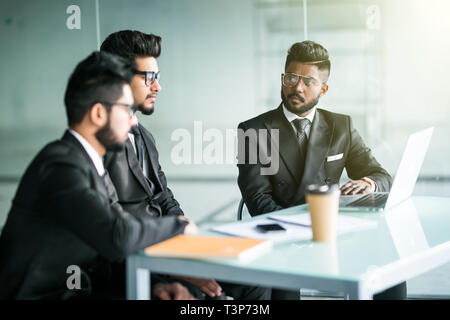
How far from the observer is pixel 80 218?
143 centimetres

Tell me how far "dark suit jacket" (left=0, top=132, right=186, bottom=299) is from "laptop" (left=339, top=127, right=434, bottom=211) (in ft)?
2.58

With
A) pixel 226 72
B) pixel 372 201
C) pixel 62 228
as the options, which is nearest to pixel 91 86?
pixel 62 228

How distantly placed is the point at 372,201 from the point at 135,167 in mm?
966

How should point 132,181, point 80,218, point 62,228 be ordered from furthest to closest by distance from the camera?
point 132,181
point 62,228
point 80,218

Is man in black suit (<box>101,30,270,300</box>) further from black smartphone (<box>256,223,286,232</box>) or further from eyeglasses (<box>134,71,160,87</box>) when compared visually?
black smartphone (<box>256,223,286,232</box>)

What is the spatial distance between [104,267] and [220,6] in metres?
2.56

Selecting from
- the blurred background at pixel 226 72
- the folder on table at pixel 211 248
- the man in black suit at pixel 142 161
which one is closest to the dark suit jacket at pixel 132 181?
the man in black suit at pixel 142 161

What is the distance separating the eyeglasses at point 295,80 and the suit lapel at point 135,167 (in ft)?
3.03

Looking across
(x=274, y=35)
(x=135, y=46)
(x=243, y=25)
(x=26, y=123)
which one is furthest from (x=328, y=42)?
(x=26, y=123)

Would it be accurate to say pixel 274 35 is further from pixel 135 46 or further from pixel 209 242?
pixel 209 242

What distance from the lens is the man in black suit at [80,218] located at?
1.42 meters

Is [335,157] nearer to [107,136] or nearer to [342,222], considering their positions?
[342,222]

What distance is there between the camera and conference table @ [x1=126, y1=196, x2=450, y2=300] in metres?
1.20

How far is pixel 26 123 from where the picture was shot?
418 cm
